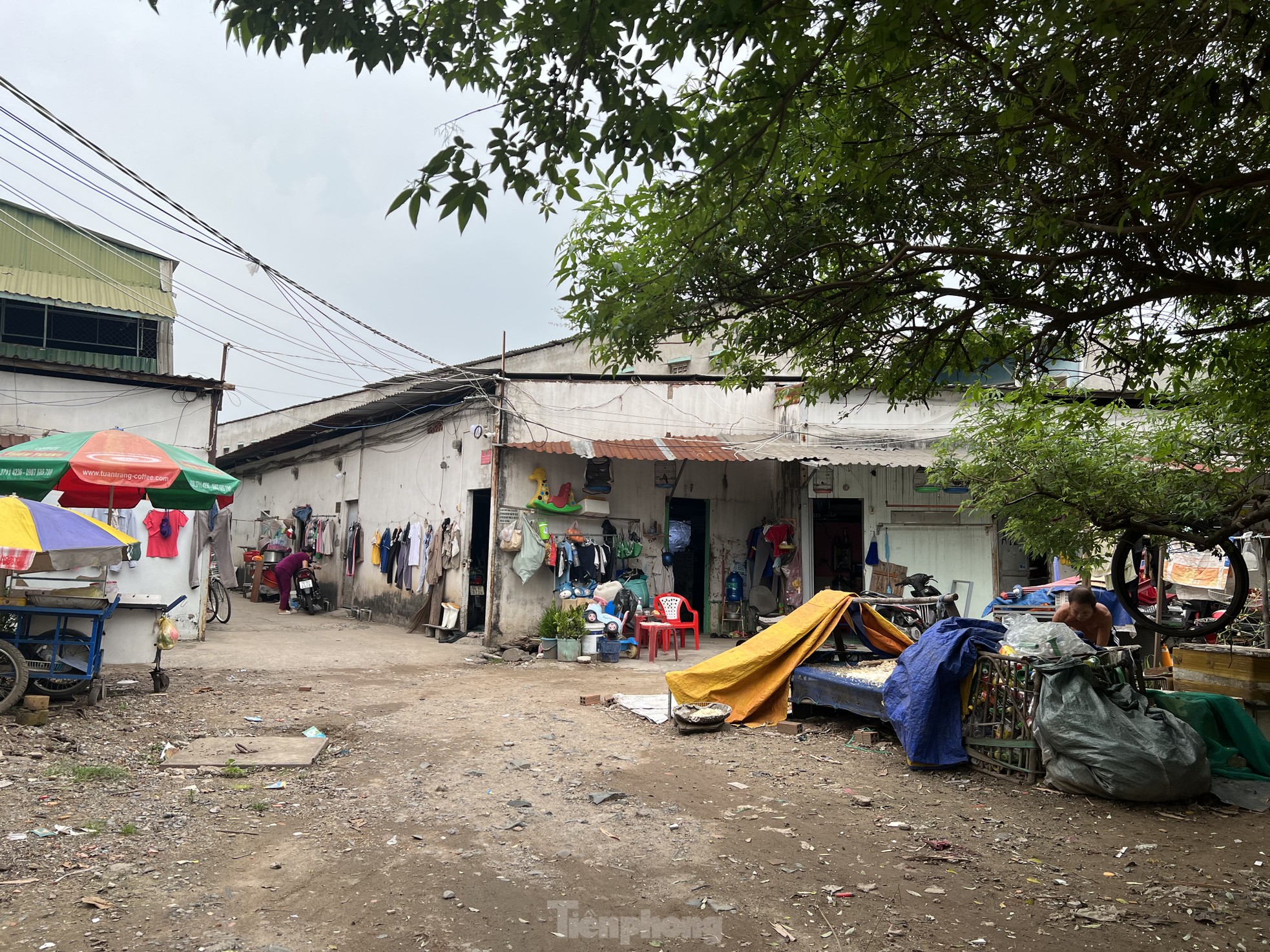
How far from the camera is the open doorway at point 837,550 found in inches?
652

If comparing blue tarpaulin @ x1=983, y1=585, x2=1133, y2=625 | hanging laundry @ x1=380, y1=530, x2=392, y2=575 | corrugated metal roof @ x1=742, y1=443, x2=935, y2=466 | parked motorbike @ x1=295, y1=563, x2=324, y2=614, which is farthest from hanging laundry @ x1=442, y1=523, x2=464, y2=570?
blue tarpaulin @ x1=983, y1=585, x2=1133, y2=625

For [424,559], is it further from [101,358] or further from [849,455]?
[849,455]

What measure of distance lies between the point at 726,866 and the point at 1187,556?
9.92 metres

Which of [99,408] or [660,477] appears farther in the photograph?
[660,477]

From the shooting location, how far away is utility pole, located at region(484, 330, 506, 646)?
12672 mm

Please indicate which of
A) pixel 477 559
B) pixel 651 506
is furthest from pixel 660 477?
pixel 477 559

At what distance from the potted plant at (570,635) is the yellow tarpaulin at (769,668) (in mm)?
4171

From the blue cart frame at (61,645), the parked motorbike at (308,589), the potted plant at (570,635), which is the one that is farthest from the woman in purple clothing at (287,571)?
the blue cart frame at (61,645)

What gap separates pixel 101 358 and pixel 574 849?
13.7 meters

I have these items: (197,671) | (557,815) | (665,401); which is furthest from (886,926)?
(665,401)

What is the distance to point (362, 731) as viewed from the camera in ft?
24.1

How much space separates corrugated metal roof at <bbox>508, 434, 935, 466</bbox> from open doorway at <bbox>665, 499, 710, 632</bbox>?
1696mm

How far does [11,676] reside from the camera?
23.2 ft

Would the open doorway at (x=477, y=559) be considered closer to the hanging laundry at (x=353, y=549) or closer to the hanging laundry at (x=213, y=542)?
the hanging laundry at (x=213, y=542)
